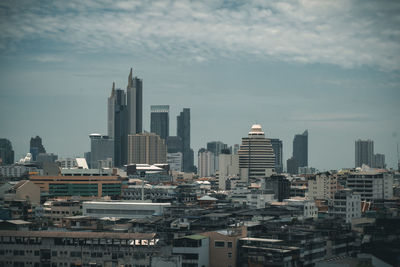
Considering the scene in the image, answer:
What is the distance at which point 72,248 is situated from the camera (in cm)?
7412

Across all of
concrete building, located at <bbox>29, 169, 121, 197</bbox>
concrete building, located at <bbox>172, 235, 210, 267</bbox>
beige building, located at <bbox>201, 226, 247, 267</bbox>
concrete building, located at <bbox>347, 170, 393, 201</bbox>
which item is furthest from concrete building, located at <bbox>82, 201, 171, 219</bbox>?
concrete building, located at <bbox>172, 235, 210, 267</bbox>

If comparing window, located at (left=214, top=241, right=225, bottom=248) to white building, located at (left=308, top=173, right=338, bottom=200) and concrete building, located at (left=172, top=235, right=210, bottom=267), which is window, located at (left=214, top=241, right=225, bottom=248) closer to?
concrete building, located at (left=172, top=235, right=210, bottom=267)

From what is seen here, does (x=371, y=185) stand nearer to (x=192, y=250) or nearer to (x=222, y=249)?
(x=222, y=249)

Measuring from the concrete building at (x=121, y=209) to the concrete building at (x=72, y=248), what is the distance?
46.3m

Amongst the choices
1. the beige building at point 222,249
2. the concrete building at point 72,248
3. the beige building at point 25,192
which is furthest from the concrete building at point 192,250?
the beige building at point 25,192

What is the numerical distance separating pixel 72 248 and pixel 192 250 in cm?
1206

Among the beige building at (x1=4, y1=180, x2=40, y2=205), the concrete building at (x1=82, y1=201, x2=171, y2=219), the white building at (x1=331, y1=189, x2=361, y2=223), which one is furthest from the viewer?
the beige building at (x1=4, y1=180, x2=40, y2=205)

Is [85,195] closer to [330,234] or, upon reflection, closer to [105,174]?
[105,174]

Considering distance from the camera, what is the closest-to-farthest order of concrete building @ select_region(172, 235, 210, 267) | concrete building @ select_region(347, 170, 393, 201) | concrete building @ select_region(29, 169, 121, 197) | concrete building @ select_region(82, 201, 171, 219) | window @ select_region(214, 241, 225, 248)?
concrete building @ select_region(172, 235, 210, 267) < window @ select_region(214, 241, 225, 248) < concrete building @ select_region(82, 201, 171, 219) < concrete building @ select_region(347, 170, 393, 201) < concrete building @ select_region(29, 169, 121, 197)

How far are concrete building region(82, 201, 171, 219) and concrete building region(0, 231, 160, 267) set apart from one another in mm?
46257

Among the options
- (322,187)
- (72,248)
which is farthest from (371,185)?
(72,248)

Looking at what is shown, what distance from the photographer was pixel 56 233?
248 feet

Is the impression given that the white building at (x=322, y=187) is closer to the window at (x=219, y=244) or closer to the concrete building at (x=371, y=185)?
the concrete building at (x=371, y=185)

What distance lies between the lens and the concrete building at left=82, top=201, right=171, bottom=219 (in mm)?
122625
